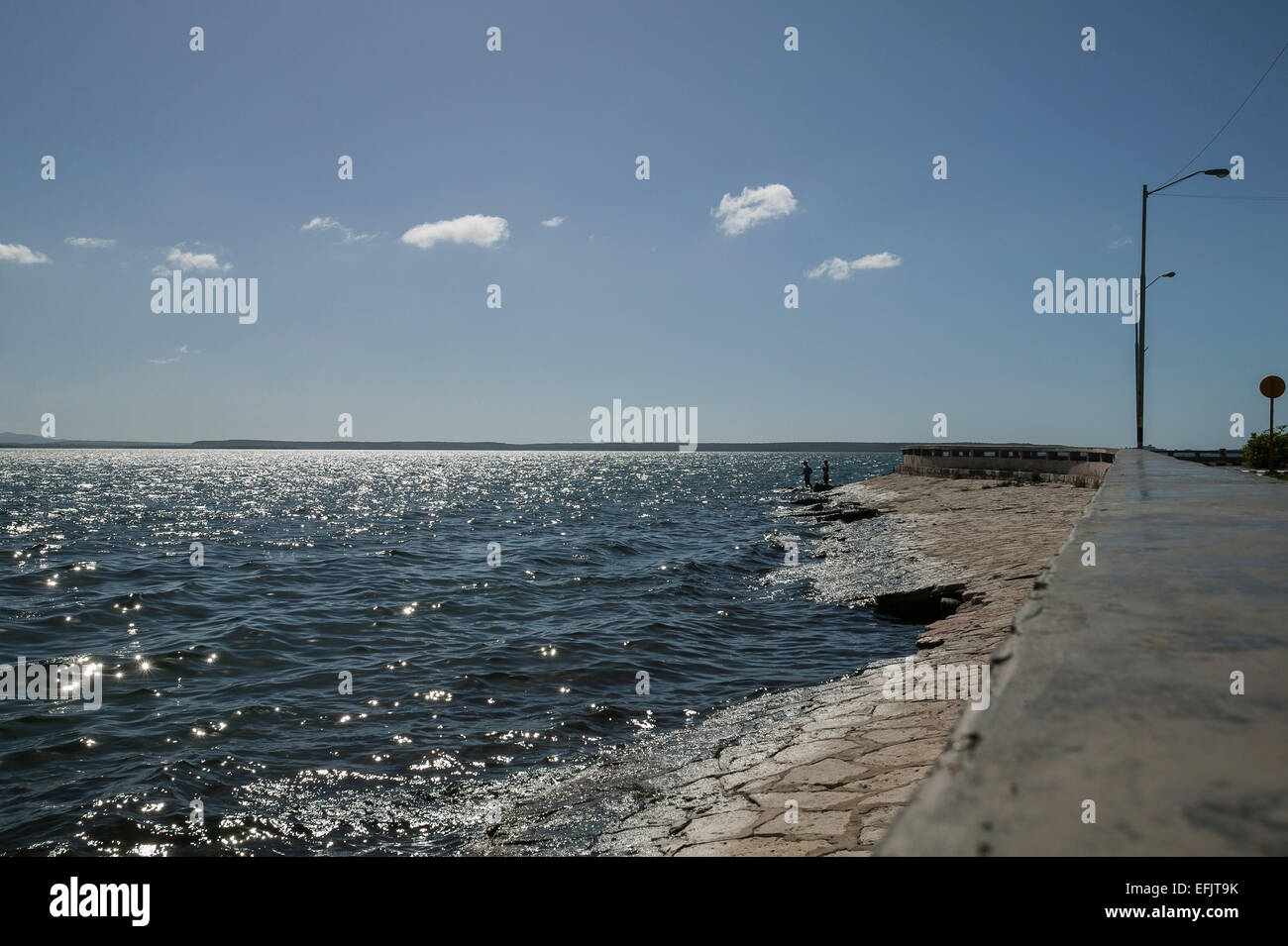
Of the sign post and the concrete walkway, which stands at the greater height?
the sign post

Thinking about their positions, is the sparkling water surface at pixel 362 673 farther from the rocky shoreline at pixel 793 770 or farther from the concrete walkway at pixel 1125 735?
the concrete walkway at pixel 1125 735

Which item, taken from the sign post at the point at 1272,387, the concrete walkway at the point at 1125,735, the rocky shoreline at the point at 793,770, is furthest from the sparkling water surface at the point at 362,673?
the sign post at the point at 1272,387

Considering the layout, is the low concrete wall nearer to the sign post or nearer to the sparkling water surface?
the sign post

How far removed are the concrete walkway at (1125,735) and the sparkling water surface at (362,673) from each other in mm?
4642

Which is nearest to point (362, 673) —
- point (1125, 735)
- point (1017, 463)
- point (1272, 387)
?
point (1125, 735)

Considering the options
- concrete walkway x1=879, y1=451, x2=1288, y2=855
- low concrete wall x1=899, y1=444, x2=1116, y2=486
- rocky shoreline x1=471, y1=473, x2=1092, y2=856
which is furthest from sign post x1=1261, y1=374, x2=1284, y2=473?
concrete walkway x1=879, y1=451, x2=1288, y2=855

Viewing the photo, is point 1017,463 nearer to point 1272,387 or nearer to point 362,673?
A: point 1272,387

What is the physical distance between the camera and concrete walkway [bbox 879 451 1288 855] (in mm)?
1222

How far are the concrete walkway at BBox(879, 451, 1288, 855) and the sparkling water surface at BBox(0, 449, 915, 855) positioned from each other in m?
4.64

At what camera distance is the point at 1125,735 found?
161cm

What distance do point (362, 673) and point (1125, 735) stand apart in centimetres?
992
